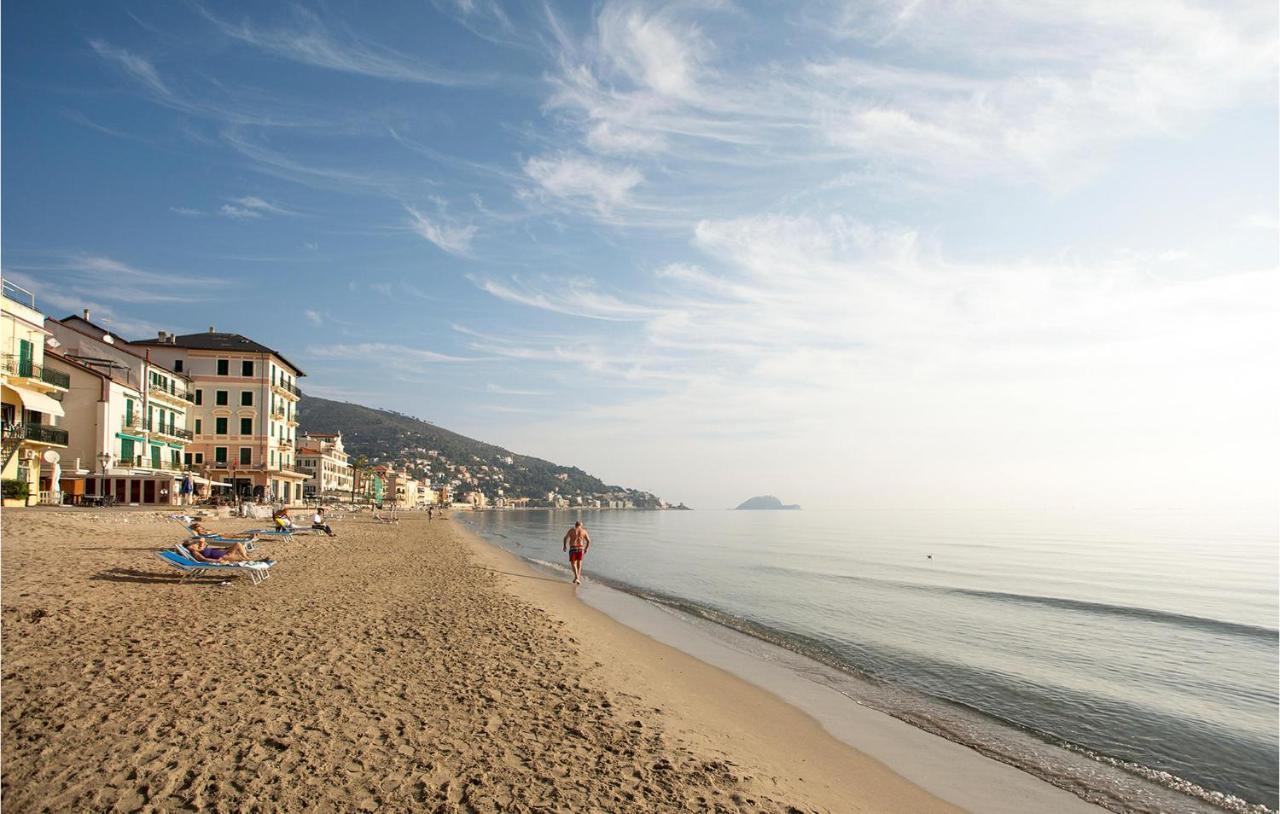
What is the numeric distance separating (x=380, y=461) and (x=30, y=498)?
476ft

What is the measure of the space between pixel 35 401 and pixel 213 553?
53.9ft

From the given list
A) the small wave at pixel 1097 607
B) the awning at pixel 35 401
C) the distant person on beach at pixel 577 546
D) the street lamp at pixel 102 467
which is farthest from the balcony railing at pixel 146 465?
the small wave at pixel 1097 607

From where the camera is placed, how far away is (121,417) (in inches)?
1315

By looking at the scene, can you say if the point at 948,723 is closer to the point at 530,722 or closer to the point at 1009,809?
the point at 1009,809

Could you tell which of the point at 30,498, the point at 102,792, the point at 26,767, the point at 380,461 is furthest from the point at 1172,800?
the point at 380,461

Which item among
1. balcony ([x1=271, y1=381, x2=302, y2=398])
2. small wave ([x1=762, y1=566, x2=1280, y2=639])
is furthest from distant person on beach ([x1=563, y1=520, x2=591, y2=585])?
balcony ([x1=271, y1=381, x2=302, y2=398])

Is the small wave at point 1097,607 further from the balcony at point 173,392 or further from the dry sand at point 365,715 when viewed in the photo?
the balcony at point 173,392

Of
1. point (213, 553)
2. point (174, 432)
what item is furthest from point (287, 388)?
point (213, 553)

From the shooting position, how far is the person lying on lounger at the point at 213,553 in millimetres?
13836

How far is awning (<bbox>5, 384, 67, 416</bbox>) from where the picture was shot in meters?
23.6

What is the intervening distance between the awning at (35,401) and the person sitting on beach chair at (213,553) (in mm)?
15431

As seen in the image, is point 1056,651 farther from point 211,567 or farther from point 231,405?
point 231,405

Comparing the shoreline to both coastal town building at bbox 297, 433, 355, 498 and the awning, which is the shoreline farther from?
coastal town building at bbox 297, 433, 355, 498

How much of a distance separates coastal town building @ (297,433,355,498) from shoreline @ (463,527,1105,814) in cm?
7606
